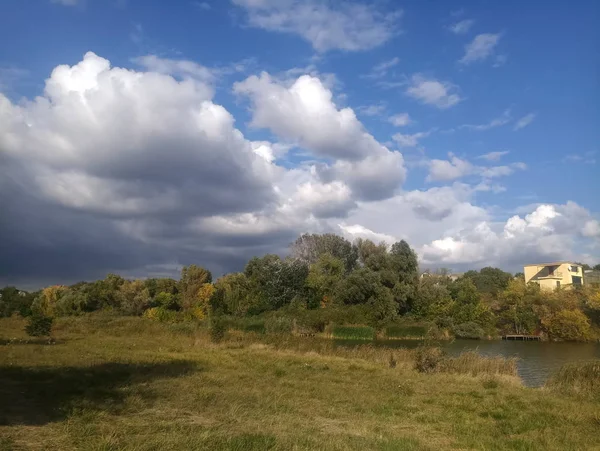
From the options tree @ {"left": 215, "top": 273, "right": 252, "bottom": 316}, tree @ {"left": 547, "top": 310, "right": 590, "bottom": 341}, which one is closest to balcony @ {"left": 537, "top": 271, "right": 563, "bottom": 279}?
tree @ {"left": 547, "top": 310, "right": 590, "bottom": 341}

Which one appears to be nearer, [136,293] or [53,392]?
[53,392]

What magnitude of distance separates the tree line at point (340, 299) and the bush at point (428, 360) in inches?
1316

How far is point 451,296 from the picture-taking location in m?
69.6

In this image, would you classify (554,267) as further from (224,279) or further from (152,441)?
(152,441)

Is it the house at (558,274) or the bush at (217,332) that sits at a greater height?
the house at (558,274)

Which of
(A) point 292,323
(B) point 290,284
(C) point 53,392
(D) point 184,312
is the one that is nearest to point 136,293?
(D) point 184,312

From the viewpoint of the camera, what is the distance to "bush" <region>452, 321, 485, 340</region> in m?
61.5

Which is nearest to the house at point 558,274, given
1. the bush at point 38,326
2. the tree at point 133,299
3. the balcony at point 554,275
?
the balcony at point 554,275

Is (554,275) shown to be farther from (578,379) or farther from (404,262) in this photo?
(578,379)

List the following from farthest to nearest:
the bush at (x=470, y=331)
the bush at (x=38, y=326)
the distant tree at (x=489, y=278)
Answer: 1. the distant tree at (x=489, y=278)
2. the bush at (x=470, y=331)
3. the bush at (x=38, y=326)

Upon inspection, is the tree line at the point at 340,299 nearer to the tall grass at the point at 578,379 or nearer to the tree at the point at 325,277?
the tree at the point at 325,277

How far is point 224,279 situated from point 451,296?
3492 cm

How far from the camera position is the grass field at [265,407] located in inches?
316

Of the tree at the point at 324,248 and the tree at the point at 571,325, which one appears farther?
the tree at the point at 324,248
